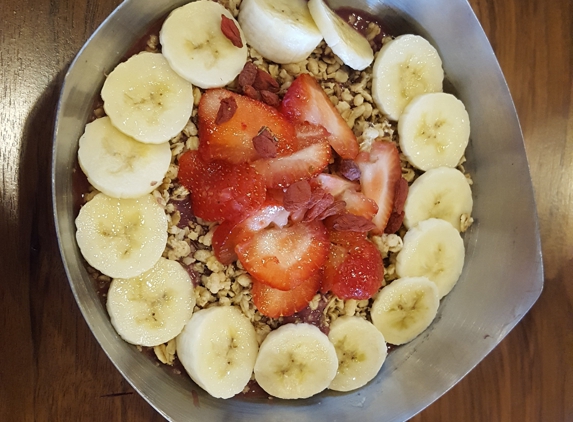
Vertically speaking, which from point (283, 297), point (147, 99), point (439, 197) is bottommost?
point (283, 297)

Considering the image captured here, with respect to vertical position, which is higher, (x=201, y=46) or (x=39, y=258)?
(x=201, y=46)

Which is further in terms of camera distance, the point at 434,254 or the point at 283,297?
the point at 434,254

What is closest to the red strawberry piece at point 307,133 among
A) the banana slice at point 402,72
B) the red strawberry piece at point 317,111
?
the red strawberry piece at point 317,111

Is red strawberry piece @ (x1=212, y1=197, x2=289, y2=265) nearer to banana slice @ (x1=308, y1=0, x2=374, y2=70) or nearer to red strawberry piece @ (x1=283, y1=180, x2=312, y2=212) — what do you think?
red strawberry piece @ (x1=283, y1=180, x2=312, y2=212)

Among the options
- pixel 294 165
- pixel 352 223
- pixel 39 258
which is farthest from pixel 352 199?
pixel 39 258

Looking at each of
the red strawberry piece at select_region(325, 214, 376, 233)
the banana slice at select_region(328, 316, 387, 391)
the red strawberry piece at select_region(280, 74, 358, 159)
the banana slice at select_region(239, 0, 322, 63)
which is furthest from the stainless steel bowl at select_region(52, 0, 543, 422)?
the red strawberry piece at select_region(325, 214, 376, 233)

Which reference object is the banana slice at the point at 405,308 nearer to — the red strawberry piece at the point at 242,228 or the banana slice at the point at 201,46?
the red strawberry piece at the point at 242,228

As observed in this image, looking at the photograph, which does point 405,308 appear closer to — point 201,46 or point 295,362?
point 295,362

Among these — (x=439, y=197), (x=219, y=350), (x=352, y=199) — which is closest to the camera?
(x=219, y=350)
